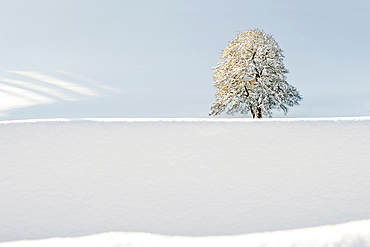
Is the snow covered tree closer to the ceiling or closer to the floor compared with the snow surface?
closer to the ceiling

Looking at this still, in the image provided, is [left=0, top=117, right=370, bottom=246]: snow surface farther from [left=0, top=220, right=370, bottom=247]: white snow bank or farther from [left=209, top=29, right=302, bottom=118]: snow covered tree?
[left=209, top=29, right=302, bottom=118]: snow covered tree

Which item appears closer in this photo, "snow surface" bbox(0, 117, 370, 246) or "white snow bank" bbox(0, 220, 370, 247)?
"white snow bank" bbox(0, 220, 370, 247)

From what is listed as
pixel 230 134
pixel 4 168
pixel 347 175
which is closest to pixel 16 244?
pixel 4 168

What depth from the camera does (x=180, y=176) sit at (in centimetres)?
569

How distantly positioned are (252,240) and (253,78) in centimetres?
1343

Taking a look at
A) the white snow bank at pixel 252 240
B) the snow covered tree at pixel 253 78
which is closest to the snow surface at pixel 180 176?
the white snow bank at pixel 252 240

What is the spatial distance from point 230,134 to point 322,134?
174 centimetres

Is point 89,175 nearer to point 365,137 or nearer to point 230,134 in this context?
point 230,134

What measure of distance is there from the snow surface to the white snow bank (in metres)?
0.60

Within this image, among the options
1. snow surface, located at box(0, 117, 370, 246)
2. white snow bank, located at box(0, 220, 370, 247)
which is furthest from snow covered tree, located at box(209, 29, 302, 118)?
white snow bank, located at box(0, 220, 370, 247)

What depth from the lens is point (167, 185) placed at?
5.59 metres

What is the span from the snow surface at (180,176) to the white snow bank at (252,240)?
603 millimetres

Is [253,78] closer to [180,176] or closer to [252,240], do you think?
[180,176]

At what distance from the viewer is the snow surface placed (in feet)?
16.6
